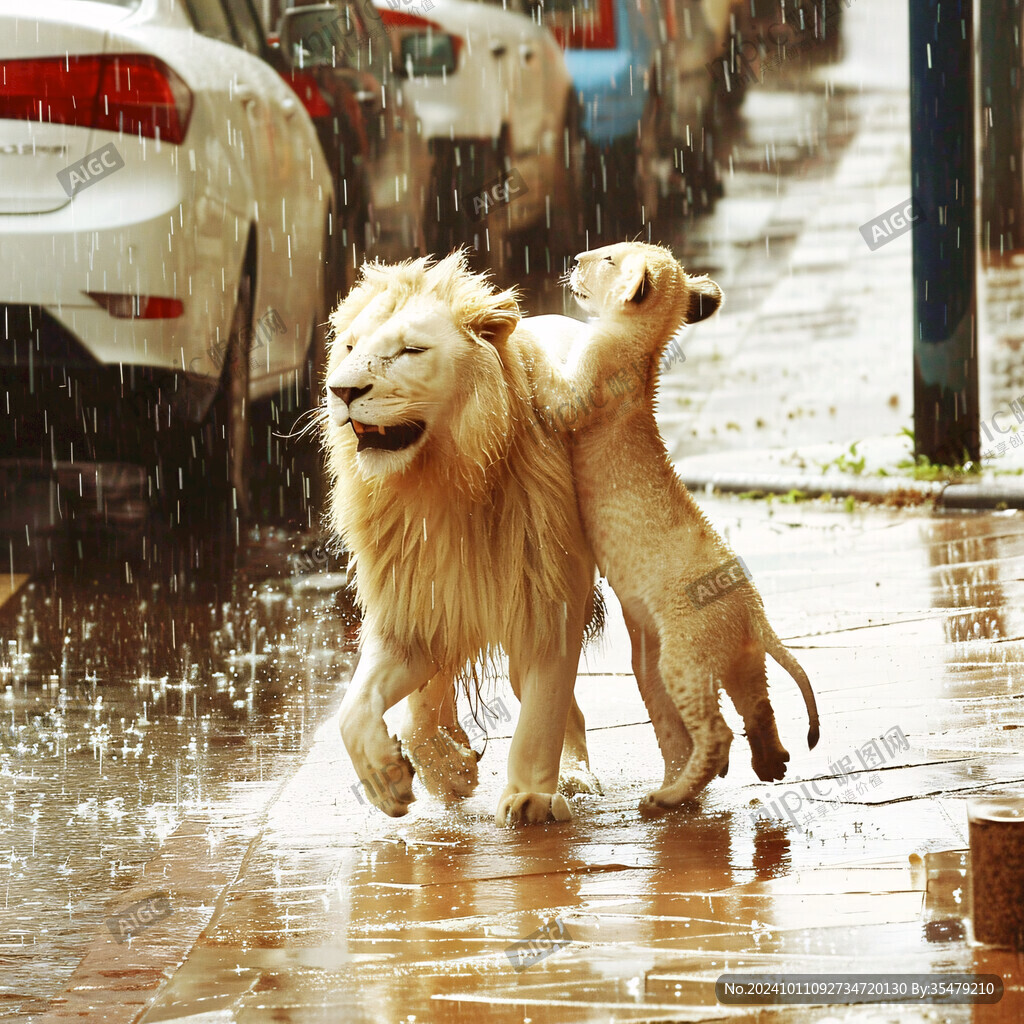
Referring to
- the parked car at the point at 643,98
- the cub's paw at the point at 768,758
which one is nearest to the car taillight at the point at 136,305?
the cub's paw at the point at 768,758

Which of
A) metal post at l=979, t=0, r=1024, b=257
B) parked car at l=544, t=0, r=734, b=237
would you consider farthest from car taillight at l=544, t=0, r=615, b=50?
metal post at l=979, t=0, r=1024, b=257

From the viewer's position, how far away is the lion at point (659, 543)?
374cm

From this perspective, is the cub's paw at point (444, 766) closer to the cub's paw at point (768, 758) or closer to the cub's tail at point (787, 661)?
the cub's paw at point (768, 758)

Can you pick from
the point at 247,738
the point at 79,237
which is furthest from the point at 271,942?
the point at 79,237

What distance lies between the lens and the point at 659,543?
3.80m

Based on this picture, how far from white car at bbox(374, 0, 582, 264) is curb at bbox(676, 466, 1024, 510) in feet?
13.3

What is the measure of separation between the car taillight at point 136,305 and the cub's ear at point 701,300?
310 centimetres

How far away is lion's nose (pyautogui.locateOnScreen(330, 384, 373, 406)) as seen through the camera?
3641 millimetres

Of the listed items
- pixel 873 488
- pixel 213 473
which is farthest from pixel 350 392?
pixel 873 488

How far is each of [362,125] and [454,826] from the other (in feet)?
26.4

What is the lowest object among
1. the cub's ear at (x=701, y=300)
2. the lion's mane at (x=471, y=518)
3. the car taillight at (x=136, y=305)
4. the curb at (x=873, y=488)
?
the lion's mane at (x=471, y=518)

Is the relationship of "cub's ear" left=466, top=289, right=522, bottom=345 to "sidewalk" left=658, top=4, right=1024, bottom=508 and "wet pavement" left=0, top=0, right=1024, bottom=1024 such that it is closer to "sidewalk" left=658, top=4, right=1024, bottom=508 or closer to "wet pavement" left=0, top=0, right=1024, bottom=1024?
"wet pavement" left=0, top=0, right=1024, bottom=1024

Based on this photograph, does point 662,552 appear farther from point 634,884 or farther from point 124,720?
point 124,720

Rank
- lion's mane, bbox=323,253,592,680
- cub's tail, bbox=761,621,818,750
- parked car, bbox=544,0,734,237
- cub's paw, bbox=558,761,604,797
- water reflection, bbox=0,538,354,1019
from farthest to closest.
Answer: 1. parked car, bbox=544,0,734,237
2. cub's paw, bbox=558,761,604,797
3. cub's tail, bbox=761,621,818,750
4. lion's mane, bbox=323,253,592,680
5. water reflection, bbox=0,538,354,1019
